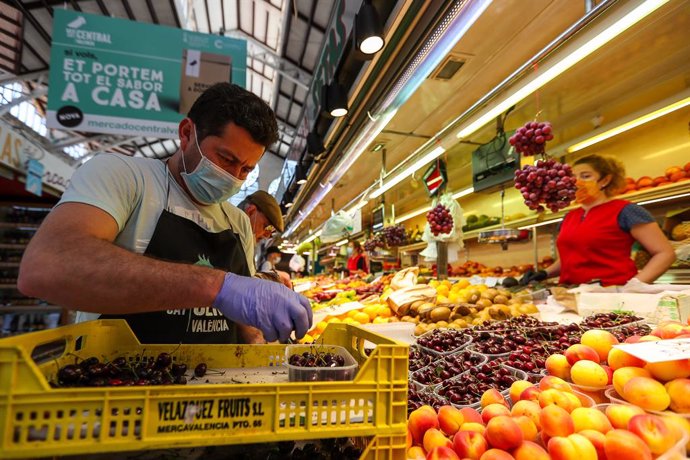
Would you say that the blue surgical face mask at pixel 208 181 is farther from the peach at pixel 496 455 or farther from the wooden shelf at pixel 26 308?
the wooden shelf at pixel 26 308

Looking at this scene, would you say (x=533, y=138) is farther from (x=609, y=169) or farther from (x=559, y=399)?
(x=559, y=399)

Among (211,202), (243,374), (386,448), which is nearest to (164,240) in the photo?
(211,202)

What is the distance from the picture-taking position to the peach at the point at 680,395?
3.20ft

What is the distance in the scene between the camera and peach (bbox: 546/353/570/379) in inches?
54.2

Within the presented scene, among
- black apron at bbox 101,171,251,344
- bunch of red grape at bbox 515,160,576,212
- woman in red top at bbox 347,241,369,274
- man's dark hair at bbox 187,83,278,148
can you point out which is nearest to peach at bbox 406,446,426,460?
black apron at bbox 101,171,251,344

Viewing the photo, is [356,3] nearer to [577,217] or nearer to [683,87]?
[577,217]

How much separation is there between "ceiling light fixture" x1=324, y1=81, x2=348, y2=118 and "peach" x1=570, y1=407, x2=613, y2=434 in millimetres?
3161

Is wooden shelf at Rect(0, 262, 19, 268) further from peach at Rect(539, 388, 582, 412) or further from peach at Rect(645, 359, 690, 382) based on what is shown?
peach at Rect(645, 359, 690, 382)

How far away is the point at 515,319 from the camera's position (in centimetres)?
244

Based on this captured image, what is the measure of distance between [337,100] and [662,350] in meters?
3.16

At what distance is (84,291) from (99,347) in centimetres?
25

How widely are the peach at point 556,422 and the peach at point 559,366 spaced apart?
1.45 ft

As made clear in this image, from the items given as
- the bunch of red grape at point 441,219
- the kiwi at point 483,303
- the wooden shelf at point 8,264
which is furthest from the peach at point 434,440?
the wooden shelf at point 8,264

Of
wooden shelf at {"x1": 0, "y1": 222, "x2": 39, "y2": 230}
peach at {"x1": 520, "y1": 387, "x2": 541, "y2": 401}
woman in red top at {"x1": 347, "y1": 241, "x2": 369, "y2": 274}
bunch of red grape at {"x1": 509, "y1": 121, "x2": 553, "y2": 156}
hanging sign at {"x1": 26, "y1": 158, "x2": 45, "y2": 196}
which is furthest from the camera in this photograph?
woman in red top at {"x1": 347, "y1": 241, "x2": 369, "y2": 274}
